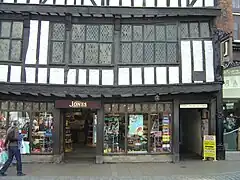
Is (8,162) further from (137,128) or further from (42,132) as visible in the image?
(137,128)

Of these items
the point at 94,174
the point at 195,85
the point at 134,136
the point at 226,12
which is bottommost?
the point at 94,174

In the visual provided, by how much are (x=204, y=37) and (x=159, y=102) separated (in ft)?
11.5

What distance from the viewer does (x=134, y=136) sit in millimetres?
14367

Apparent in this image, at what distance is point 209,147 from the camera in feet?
46.5

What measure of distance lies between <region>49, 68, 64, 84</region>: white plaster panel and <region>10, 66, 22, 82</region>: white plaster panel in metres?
1.32

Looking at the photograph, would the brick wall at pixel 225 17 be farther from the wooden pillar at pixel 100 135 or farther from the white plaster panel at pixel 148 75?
the wooden pillar at pixel 100 135

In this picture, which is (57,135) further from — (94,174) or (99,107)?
(94,174)

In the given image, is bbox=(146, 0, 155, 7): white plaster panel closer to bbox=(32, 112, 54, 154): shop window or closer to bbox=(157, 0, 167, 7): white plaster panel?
bbox=(157, 0, 167, 7): white plaster panel

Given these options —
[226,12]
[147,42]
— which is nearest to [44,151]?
[147,42]

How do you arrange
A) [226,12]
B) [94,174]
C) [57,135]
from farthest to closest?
[226,12], [57,135], [94,174]

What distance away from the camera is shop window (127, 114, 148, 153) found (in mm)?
14328

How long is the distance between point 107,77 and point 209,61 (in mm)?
4488

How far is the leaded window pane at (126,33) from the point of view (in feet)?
48.2

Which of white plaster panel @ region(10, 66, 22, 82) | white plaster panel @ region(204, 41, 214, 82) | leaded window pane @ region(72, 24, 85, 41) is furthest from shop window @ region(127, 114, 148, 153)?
white plaster panel @ region(10, 66, 22, 82)
